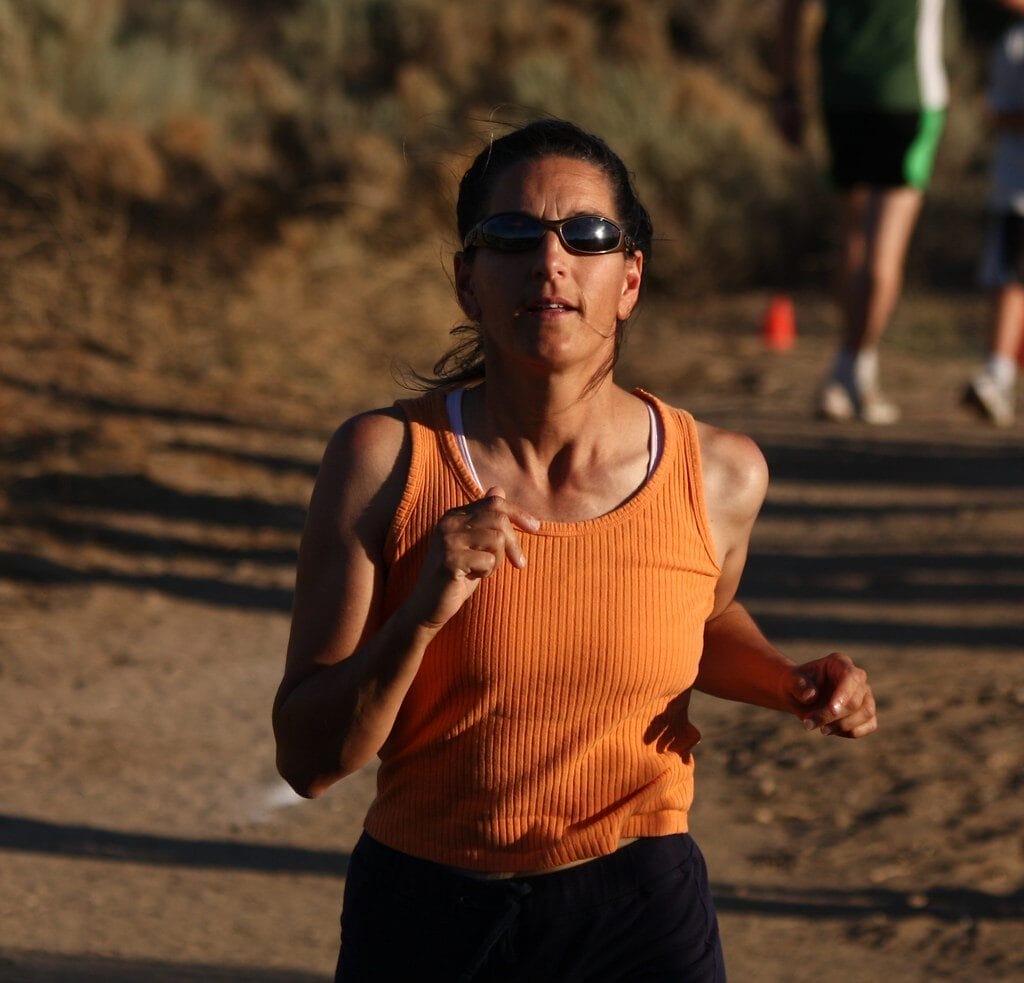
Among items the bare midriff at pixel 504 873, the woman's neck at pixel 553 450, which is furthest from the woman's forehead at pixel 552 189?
the bare midriff at pixel 504 873

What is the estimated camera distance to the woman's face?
225 centimetres

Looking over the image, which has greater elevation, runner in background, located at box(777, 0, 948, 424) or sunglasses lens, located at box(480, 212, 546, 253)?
sunglasses lens, located at box(480, 212, 546, 253)

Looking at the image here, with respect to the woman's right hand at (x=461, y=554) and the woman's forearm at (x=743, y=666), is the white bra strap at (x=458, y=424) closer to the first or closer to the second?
the woman's right hand at (x=461, y=554)

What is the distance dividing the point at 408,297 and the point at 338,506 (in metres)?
7.40

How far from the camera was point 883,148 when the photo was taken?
6926 millimetres

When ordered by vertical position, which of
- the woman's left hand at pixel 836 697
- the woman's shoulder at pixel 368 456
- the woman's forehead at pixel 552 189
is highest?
the woman's forehead at pixel 552 189

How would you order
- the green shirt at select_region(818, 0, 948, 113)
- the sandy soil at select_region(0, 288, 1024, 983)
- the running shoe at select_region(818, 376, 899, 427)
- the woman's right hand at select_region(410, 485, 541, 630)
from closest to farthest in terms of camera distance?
the woman's right hand at select_region(410, 485, 541, 630), the sandy soil at select_region(0, 288, 1024, 983), the green shirt at select_region(818, 0, 948, 113), the running shoe at select_region(818, 376, 899, 427)

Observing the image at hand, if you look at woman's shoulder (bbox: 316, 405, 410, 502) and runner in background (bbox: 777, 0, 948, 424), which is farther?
runner in background (bbox: 777, 0, 948, 424)

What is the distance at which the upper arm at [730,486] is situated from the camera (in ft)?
7.89

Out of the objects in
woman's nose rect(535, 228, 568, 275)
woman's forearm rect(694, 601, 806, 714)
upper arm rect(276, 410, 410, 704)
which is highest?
woman's nose rect(535, 228, 568, 275)

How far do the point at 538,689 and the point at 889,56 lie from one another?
543cm

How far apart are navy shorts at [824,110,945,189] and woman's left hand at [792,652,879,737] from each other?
16.1ft

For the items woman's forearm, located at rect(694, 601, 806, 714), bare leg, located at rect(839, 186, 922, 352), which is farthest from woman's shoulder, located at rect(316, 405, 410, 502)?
bare leg, located at rect(839, 186, 922, 352)

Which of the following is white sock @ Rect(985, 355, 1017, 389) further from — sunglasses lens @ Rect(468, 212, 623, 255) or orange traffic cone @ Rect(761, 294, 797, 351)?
sunglasses lens @ Rect(468, 212, 623, 255)
